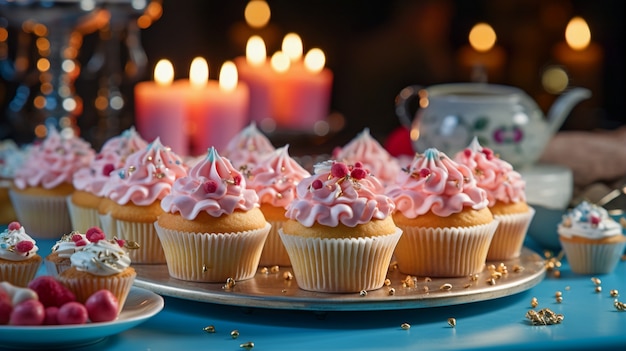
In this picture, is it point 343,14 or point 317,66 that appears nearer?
point 317,66

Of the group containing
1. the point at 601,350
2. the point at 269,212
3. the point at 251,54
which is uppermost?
the point at 251,54

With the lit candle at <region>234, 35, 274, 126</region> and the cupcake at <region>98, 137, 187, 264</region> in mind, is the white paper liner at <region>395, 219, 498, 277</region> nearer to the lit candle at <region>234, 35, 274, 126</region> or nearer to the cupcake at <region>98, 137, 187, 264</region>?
the cupcake at <region>98, 137, 187, 264</region>

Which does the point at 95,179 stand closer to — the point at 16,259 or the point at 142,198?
the point at 142,198

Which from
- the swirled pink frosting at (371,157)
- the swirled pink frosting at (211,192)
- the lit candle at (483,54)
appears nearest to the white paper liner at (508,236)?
the swirled pink frosting at (371,157)

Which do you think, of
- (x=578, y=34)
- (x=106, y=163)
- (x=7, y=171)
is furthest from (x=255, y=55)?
(x=578, y=34)

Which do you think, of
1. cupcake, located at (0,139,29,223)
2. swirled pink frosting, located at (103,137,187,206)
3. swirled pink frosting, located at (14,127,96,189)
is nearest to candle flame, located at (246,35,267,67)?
cupcake, located at (0,139,29,223)

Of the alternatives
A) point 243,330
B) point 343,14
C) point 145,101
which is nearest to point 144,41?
point 343,14

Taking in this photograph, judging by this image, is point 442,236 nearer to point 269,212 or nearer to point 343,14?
point 269,212
